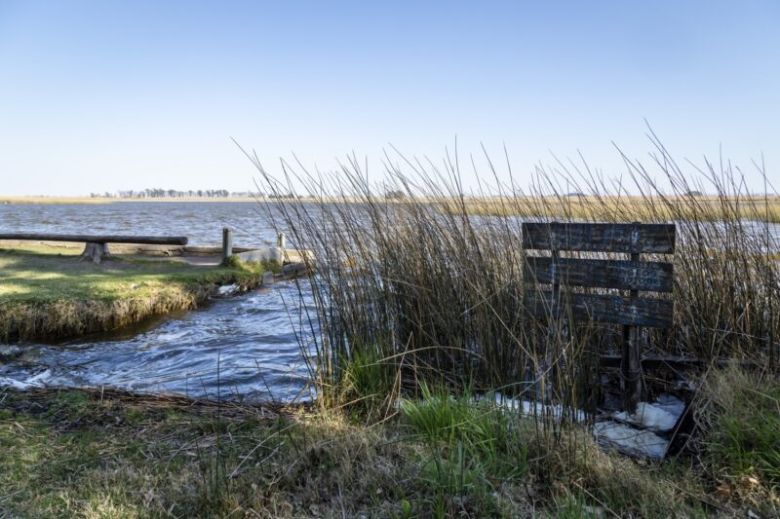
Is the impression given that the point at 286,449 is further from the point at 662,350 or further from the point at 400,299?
the point at 662,350

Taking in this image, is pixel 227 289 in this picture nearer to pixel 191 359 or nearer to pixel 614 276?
pixel 191 359

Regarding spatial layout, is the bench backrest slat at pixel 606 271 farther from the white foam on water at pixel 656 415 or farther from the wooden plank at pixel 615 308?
the white foam on water at pixel 656 415

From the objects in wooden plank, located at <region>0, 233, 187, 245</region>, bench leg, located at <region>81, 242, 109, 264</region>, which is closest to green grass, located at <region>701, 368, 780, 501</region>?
wooden plank, located at <region>0, 233, 187, 245</region>

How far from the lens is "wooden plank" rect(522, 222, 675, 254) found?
3.38 m

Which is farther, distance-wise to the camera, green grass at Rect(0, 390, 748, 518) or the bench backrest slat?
the bench backrest slat

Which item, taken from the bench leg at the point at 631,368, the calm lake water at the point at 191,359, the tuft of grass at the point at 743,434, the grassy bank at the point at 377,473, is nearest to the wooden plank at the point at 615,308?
the bench leg at the point at 631,368

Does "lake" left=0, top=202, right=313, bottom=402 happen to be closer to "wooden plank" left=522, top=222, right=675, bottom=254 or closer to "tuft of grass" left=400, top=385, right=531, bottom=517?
"tuft of grass" left=400, top=385, right=531, bottom=517

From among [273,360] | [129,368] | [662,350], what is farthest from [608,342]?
[129,368]

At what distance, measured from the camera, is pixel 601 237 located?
139 inches

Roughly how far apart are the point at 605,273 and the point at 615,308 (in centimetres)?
23

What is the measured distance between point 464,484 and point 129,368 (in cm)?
440

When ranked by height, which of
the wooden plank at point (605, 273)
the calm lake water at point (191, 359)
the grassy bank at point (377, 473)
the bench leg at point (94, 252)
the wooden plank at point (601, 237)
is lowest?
the calm lake water at point (191, 359)

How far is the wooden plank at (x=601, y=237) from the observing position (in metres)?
3.38

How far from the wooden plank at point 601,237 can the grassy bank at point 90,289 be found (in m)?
5.67
